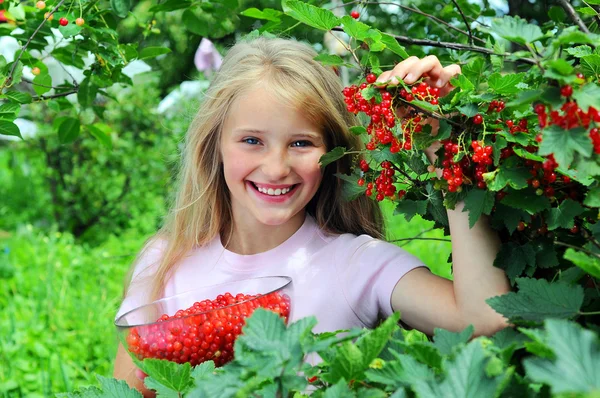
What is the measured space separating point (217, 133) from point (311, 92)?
0.35 m

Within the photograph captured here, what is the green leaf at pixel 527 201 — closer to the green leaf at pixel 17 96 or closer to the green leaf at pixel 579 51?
the green leaf at pixel 579 51

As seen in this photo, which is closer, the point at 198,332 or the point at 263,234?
the point at 198,332

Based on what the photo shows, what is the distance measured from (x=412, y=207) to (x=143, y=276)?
0.93 m

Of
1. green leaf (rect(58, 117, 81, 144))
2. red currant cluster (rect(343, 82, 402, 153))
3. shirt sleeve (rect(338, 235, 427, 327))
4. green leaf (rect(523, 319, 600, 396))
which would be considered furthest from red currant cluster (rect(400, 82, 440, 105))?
green leaf (rect(58, 117, 81, 144))

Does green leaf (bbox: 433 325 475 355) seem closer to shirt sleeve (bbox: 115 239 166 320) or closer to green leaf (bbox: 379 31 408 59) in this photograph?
green leaf (bbox: 379 31 408 59)

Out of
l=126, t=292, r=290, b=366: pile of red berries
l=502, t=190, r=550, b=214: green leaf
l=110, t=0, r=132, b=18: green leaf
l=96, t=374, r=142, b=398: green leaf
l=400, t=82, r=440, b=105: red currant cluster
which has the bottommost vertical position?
l=126, t=292, r=290, b=366: pile of red berries

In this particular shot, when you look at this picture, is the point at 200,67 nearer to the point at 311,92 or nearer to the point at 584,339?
the point at 311,92

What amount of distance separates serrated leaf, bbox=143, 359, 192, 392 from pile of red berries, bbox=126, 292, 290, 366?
268mm

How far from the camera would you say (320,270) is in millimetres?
1792

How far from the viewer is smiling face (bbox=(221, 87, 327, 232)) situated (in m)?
1.69

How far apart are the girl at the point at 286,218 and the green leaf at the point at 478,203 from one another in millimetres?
170

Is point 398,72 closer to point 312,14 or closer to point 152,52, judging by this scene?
point 312,14

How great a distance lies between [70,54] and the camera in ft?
6.46

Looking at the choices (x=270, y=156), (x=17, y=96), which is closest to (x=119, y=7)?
(x=17, y=96)
